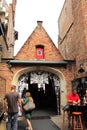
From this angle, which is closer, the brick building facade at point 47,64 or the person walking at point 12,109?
the person walking at point 12,109

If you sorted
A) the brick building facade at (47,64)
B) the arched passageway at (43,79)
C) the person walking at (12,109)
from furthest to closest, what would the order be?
the arched passageway at (43,79), the brick building facade at (47,64), the person walking at (12,109)

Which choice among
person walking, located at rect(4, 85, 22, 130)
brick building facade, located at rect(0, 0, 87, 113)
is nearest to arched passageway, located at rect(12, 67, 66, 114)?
brick building facade, located at rect(0, 0, 87, 113)

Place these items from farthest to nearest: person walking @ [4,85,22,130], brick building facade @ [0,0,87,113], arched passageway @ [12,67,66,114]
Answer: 1. arched passageway @ [12,67,66,114]
2. brick building facade @ [0,0,87,113]
3. person walking @ [4,85,22,130]

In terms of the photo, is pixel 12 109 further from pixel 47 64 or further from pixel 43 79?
pixel 43 79

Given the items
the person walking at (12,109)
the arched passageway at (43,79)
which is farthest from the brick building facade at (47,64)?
the person walking at (12,109)

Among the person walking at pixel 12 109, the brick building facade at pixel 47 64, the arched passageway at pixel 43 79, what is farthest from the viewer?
the arched passageway at pixel 43 79

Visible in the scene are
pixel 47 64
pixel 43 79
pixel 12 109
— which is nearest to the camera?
pixel 12 109

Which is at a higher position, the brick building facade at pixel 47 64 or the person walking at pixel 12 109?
the brick building facade at pixel 47 64

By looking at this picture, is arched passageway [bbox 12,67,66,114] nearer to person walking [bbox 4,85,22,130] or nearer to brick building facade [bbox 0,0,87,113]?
brick building facade [bbox 0,0,87,113]

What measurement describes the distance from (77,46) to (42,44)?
2.92 meters

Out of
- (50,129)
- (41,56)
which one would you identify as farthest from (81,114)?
(41,56)

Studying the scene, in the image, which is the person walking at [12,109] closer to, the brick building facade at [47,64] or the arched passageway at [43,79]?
the brick building facade at [47,64]

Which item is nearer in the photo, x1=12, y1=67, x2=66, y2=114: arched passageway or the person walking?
the person walking

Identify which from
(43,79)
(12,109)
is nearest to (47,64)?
(43,79)
